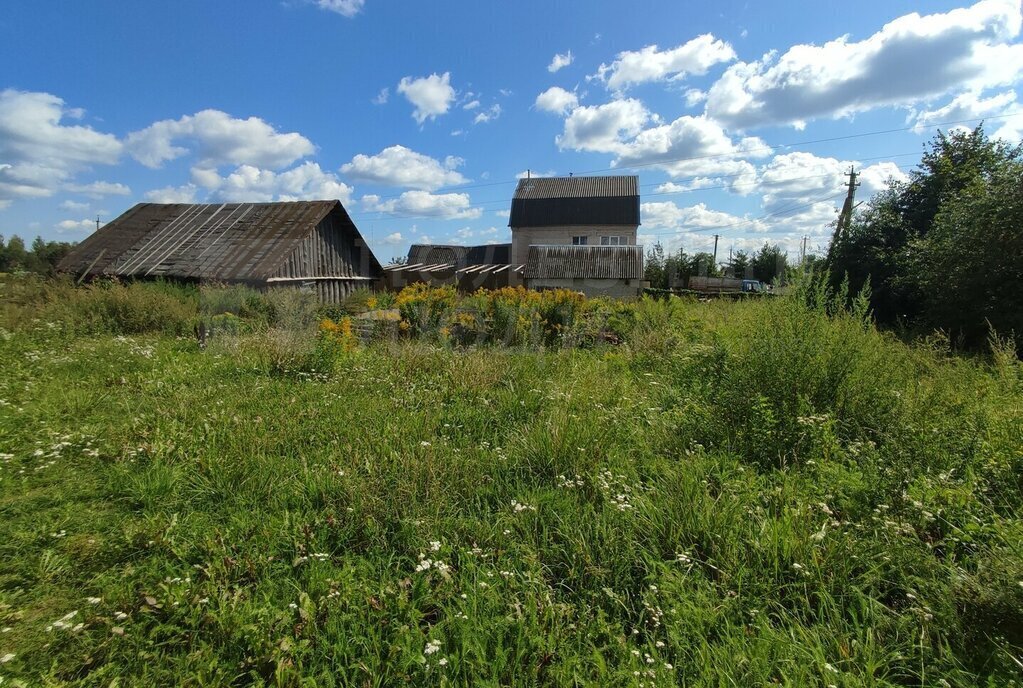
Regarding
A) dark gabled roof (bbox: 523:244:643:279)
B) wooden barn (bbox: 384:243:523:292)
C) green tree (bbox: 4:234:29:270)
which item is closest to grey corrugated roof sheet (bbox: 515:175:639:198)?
wooden barn (bbox: 384:243:523:292)

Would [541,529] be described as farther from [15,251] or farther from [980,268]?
[15,251]

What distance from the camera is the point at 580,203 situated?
31000 millimetres

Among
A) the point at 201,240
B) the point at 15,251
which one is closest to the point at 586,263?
the point at 201,240

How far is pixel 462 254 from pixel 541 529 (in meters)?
34.0

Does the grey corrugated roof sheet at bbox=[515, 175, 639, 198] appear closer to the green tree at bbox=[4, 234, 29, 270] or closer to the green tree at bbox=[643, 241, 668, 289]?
the green tree at bbox=[643, 241, 668, 289]

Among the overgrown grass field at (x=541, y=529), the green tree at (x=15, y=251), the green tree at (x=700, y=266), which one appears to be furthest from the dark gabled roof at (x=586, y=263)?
the green tree at (x=15, y=251)

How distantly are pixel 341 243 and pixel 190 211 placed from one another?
253 inches

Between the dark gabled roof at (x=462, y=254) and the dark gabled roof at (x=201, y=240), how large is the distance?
1693cm

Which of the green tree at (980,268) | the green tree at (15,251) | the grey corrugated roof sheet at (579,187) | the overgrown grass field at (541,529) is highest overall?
the grey corrugated roof sheet at (579,187)

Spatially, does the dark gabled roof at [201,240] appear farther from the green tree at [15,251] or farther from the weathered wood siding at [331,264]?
the green tree at [15,251]

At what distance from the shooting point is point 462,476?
125 inches

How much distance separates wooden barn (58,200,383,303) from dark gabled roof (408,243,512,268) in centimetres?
1545

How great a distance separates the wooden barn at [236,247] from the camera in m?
14.6

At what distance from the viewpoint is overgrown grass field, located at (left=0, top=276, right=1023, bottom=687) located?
186cm
